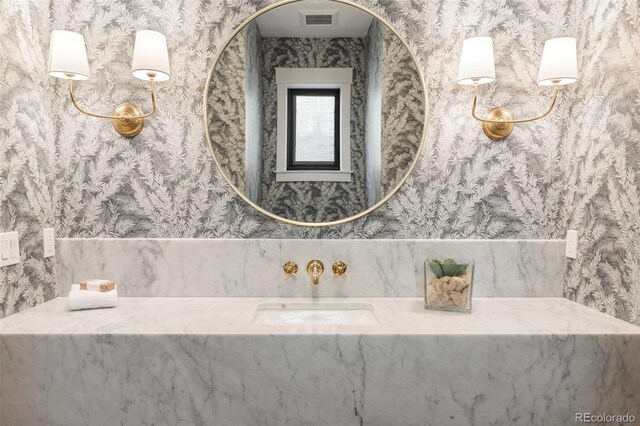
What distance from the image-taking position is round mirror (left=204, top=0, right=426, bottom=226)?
5.54ft

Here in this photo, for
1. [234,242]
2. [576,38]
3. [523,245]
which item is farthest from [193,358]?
[576,38]

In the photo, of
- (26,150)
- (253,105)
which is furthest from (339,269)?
(26,150)

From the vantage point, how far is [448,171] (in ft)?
5.71

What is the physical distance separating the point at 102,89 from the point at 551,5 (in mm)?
1863

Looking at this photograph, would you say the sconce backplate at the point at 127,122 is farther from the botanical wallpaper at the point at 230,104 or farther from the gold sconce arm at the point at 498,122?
the gold sconce arm at the point at 498,122

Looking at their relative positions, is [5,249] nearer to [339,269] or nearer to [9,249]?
[9,249]

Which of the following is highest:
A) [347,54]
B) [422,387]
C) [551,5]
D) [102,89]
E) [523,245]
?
[551,5]

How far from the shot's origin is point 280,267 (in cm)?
172

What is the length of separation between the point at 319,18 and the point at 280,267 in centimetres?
102

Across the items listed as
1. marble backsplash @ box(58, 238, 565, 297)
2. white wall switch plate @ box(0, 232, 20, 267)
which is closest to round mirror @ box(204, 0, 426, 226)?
marble backsplash @ box(58, 238, 565, 297)

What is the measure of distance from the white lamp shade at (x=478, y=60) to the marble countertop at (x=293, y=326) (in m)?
0.87

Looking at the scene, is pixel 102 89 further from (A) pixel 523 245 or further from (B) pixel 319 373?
(A) pixel 523 245

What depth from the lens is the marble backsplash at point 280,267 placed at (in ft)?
5.61

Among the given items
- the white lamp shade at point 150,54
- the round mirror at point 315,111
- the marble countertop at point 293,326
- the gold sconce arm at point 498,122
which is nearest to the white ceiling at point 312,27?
the round mirror at point 315,111
